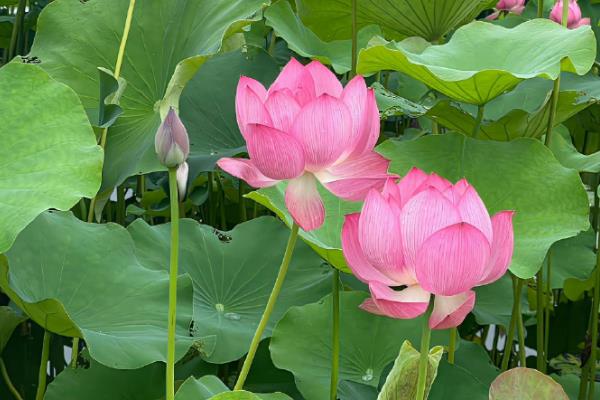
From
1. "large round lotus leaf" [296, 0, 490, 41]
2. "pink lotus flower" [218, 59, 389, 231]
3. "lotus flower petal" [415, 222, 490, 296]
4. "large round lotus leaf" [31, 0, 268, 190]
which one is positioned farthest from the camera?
"large round lotus leaf" [296, 0, 490, 41]

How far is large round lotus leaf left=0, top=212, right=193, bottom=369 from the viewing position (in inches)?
37.0

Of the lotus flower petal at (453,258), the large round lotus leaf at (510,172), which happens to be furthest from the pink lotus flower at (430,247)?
the large round lotus leaf at (510,172)

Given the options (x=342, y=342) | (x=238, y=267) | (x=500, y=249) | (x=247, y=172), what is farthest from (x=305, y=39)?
(x=500, y=249)

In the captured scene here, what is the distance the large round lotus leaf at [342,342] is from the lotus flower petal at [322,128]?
471mm

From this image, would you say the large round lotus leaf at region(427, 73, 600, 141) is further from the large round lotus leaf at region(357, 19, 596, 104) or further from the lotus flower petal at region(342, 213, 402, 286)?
the lotus flower petal at region(342, 213, 402, 286)

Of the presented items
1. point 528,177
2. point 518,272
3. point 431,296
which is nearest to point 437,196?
point 431,296

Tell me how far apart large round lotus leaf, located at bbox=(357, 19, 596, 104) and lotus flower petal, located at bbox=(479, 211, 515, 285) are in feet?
1.41

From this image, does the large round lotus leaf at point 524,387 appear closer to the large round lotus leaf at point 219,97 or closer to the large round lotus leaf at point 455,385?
the large round lotus leaf at point 455,385

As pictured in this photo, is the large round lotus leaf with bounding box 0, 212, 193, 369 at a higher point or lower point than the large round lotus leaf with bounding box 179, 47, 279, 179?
lower

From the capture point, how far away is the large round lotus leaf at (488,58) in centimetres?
102

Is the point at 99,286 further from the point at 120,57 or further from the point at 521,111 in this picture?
the point at 521,111

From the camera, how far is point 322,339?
114 centimetres

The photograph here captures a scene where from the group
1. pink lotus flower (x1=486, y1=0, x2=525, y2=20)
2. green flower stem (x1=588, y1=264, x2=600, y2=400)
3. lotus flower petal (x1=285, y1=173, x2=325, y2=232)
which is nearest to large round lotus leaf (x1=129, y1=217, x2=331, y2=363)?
green flower stem (x1=588, y1=264, x2=600, y2=400)

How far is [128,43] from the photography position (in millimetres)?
1313
